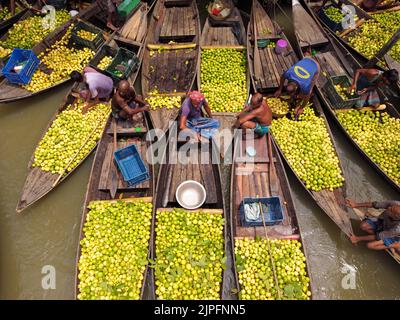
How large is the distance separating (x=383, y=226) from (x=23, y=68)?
10370 mm

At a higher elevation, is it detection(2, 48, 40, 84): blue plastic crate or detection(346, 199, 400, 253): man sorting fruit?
detection(2, 48, 40, 84): blue plastic crate

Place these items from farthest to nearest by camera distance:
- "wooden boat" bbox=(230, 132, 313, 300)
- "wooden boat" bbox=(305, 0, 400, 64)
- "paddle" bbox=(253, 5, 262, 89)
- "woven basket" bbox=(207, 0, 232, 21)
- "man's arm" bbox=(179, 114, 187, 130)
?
"woven basket" bbox=(207, 0, 232, 21), "wooden boat" bbox=(305, 0, 400, 64), "paddle" bbox=(253, 5, 262, 89), "man's arm" bbox=(179, 114, 187, 130), "wooden boat" bbox=(230, 132, 313, 300)

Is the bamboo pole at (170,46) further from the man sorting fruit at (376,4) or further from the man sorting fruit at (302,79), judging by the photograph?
the man sorting fruit at (376,4)

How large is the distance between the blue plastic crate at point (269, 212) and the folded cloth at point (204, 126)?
6.69 ft

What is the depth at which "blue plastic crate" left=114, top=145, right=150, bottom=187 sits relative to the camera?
630 centimetres

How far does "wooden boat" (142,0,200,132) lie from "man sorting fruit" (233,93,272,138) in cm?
198

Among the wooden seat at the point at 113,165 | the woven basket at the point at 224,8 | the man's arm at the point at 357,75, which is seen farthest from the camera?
the woven basket at the point at 224,8

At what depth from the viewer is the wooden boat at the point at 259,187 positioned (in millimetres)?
5848

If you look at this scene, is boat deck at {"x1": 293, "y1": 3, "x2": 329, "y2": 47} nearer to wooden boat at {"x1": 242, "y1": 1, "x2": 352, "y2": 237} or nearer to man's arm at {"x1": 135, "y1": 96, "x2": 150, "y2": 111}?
wooden boat at {"x1": 242, "y1": 1, "x2": 352, "y2": 237}

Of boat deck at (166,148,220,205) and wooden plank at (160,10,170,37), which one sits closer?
boat deck at (166,148,220,205)

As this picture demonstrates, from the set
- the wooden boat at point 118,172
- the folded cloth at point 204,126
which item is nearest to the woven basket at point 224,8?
the folded cloth at point 204,126

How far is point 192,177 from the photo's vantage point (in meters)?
6.59

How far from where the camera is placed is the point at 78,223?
659 centimetres

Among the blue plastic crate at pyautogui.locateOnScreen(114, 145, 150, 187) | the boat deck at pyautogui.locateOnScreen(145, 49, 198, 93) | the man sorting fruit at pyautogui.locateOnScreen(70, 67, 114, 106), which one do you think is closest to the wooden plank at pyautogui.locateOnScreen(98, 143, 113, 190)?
the blue plastic crate at pyautogui.locateOnScreen(114, 145, 150, 187)
